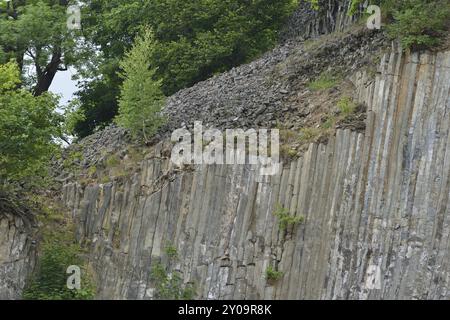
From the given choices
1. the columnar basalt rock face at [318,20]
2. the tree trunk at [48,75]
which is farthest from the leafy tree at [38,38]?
the columnar basalt rock face at [318,20]

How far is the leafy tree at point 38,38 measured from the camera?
3881cm

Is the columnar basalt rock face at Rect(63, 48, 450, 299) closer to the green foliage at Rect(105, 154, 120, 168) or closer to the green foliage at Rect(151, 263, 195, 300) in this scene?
the green foliage at Rect(151, 263, 195, 300)

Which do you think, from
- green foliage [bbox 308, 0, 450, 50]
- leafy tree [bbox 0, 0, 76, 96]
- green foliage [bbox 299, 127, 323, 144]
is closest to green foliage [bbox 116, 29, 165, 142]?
green foliage [bbox 299, 127, 323, 144]

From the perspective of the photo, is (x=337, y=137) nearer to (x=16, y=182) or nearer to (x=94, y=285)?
(x=94, y=285)

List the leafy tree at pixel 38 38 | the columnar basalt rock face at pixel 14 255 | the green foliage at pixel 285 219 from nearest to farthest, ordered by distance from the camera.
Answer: the green foliage at pixel 285 219 < the columnar basalt rock face at pixel 14 255 < the leafy tree at pixel 38 38

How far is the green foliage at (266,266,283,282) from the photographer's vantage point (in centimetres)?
2444

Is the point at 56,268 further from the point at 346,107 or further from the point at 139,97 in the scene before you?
the point at 346,107

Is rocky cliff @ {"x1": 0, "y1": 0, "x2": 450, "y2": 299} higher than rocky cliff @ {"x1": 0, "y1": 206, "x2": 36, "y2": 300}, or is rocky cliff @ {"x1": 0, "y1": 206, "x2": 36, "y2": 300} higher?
rocky cliff @ {"x1": 0, "y1": 0, "x2": 450, "y2": 299}

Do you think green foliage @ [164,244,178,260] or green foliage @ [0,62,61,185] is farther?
green foliage @ [0,62,61,185]

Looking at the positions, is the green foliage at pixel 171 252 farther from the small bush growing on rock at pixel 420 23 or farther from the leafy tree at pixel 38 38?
the leafy tree at pixel 38 38

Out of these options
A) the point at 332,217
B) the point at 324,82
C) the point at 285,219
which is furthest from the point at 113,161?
the point at 332,217

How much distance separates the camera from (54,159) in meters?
30.8

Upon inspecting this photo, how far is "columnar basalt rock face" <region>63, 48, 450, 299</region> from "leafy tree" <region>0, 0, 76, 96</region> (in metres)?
14.1

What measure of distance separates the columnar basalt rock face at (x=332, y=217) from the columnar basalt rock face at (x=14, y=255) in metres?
1.73
